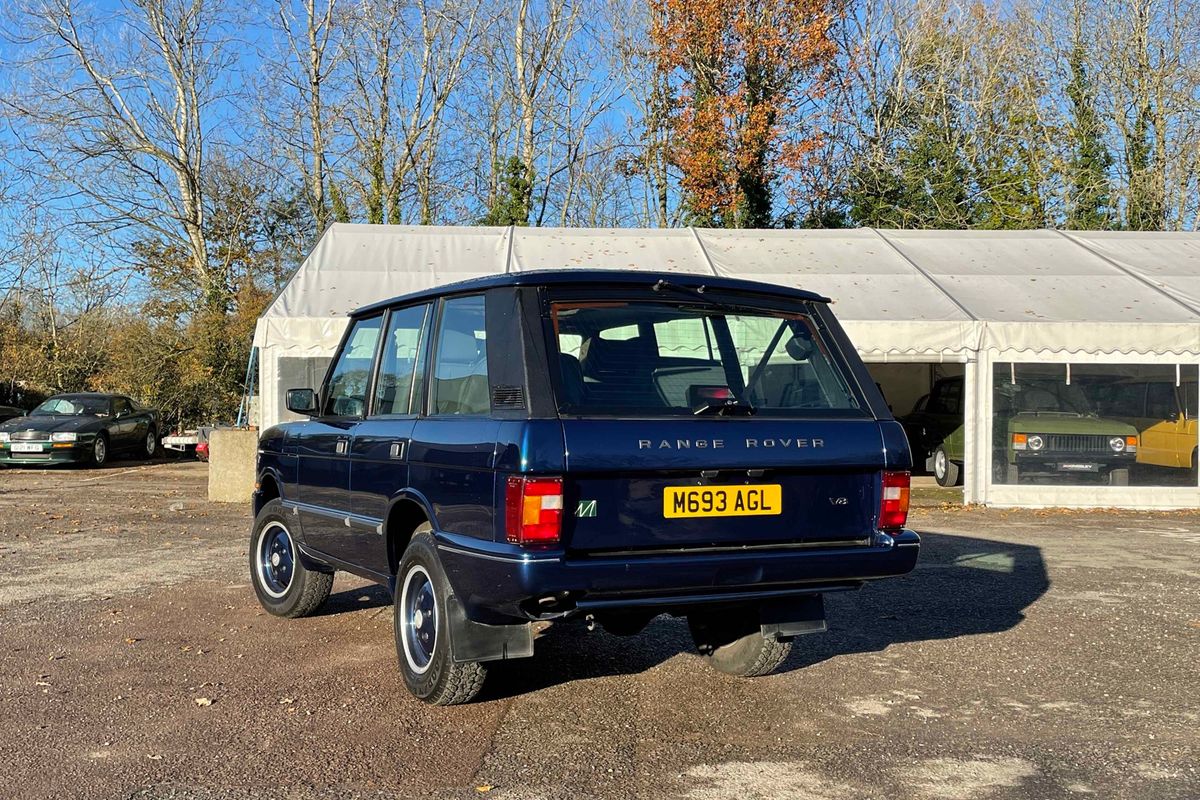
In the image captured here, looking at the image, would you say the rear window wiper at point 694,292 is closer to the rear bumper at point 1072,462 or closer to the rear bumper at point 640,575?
the rear bumper at point 640,575

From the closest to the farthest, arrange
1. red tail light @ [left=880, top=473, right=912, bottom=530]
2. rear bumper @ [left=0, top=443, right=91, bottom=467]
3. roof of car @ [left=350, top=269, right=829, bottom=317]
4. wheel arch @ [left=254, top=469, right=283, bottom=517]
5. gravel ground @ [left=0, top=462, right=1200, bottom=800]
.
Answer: gravel ground @ [left=0, top=462, right=1200, bottom=800], roof of car @ [left=350, top=269, right=829, bottom=317], red tail light @ [left=880, top=473, right=912, bottom=530], wheel arch @ [left=254, top=469, right=283, bottom=517], rear bumper @ [left=0, top=443, right=91, bottom=467]

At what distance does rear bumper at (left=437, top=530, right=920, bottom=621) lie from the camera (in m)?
4.20

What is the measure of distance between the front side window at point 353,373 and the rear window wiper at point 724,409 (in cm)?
210

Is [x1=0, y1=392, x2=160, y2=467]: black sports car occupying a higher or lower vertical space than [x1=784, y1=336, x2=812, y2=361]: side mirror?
lower

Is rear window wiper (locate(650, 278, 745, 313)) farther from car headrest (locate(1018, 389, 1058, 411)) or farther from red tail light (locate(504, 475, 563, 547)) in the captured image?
car headrest (locate(1018, 389, 1058, 411))

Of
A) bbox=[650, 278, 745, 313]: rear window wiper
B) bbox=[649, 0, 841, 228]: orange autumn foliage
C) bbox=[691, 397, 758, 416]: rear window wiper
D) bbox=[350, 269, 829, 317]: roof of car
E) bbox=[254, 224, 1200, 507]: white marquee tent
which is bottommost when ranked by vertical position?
bbox=[691, 397, 758, 416]: rear window wiper

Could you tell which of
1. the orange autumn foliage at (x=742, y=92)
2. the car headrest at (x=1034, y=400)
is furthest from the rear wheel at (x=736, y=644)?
the orange autumn foliage at (x=742, y=92)

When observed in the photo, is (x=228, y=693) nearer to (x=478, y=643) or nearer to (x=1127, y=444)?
(x=478, y=643)

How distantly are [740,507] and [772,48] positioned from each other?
27188 millimetres

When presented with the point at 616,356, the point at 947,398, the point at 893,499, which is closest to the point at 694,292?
the point at 616,356

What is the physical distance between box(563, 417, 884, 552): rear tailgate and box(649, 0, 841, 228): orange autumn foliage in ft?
79.7

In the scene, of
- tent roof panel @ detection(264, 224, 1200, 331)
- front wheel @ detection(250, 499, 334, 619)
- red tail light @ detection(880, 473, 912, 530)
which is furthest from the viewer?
tent roof panel @ detection(264, 224, 1200, 331)

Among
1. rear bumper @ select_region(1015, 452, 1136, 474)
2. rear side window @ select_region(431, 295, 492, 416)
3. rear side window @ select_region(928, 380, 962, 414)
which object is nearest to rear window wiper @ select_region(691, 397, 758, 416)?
rear side window @ select_region(431, 295, 492, 416)

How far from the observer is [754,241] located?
18.1 meters
